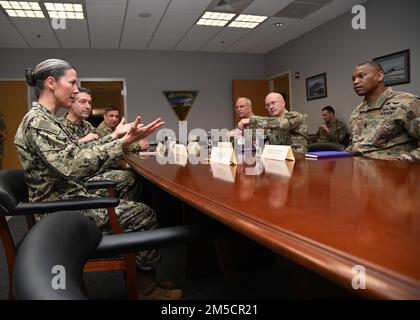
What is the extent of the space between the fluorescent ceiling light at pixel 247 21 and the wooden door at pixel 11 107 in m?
4.31

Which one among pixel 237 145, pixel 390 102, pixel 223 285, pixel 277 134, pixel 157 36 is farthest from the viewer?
pixel 157 36

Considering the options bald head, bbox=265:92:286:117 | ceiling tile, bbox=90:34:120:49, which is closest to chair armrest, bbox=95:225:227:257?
bald head, bbox=265:92:286:117

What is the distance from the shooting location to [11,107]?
6.53 metres

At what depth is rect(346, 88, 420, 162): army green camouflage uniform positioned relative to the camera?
2.21 metres

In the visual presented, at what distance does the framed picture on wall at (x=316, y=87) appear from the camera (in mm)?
5906

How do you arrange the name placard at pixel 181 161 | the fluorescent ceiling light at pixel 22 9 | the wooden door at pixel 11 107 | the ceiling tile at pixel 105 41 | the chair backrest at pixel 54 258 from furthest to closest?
the wooden door at pixel 11 107, the ceiling tile at pixel 105 41, the fluorescent ceiling light at pixel 22 9, the name placard at pixel 181 161, the chair backrest at pixel 54 258

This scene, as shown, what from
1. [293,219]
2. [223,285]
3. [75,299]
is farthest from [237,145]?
[75,299]

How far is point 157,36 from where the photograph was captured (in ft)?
20.1

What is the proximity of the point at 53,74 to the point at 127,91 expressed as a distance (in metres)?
5.65

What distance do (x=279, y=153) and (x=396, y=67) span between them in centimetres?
365

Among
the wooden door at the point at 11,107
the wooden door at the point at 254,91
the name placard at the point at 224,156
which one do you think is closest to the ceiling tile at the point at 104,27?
the wooden door at the point at 11,107

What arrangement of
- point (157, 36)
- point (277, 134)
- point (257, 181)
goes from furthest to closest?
1. point (157, 36)
2. point (277, 134)
3. point (257, 181)

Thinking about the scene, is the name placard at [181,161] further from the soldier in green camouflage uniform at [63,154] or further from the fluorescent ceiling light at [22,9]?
the fluorescent ceiling light at [22,9]

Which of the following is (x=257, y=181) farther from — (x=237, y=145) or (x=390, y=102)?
(x=390, y=102)
